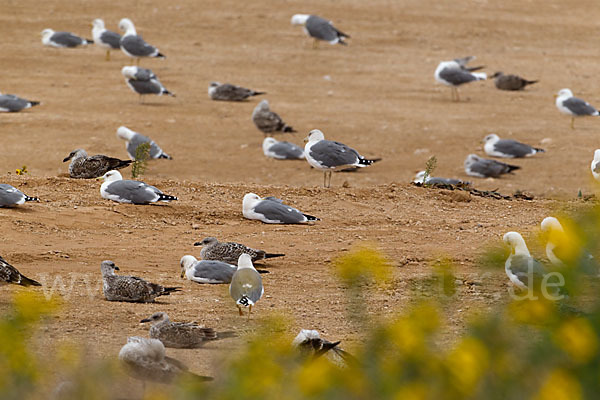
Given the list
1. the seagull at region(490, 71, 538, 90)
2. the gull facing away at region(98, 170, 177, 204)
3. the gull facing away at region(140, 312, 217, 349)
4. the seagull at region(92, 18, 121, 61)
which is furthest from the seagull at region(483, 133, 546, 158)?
the gull facing away at region(140, 312, 217, 349)

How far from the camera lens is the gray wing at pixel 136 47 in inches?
909

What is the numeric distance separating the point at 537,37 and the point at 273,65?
8.15 metres

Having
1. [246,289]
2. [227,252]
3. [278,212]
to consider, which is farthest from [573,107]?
[246,289]

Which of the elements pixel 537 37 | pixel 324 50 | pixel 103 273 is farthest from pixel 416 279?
pixel 537 37

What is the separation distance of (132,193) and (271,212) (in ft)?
5.15

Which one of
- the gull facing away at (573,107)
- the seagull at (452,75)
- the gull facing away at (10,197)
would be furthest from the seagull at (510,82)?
the gull facing away at (10,197)

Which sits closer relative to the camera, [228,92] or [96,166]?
[96,166]

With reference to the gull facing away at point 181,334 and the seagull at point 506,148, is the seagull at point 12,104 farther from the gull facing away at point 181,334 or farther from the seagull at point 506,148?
the gull facing away at point 181,334

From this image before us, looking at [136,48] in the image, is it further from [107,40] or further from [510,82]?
[510,82]

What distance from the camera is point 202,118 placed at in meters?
19.2

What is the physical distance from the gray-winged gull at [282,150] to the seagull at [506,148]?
2.99 m

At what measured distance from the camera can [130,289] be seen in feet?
26.5

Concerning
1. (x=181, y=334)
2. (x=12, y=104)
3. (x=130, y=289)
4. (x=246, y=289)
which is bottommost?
(x=12, y=104)

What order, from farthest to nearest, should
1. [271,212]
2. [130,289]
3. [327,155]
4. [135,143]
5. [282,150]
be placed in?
[282,150]
[135,143]
[327,155]
[271,212]
[130,289]
